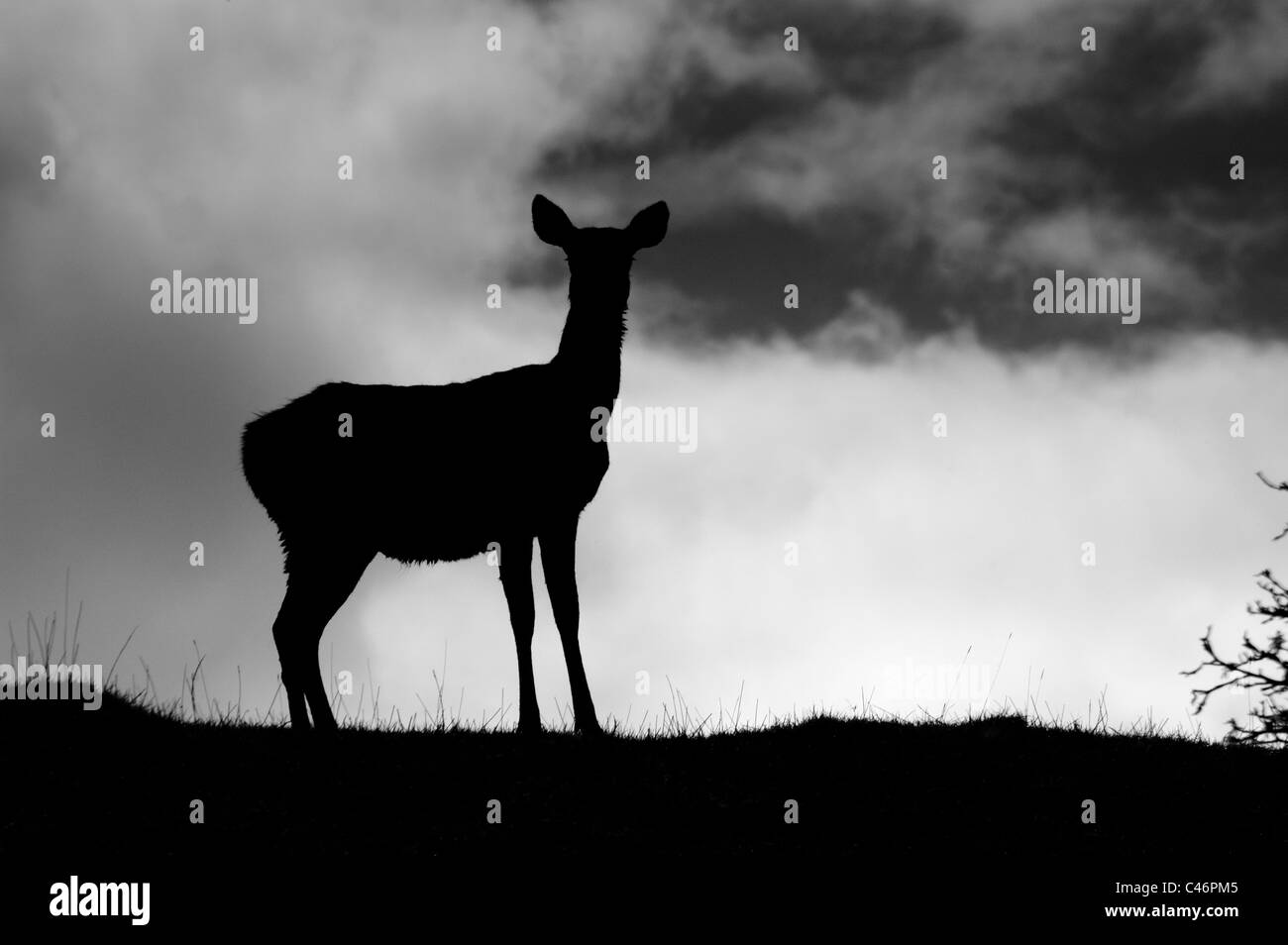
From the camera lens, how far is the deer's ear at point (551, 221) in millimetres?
11094

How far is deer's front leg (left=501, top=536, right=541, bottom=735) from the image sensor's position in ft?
34.9

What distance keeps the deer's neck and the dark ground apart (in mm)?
3041

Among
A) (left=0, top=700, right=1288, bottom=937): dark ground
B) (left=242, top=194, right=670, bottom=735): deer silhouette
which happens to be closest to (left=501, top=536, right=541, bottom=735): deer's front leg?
(left=242, top=194, right=670, bottom=735): deer silhouette

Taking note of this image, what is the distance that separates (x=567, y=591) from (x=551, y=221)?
3344 millimetres

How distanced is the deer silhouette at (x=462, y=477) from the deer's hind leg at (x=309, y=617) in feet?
0.04

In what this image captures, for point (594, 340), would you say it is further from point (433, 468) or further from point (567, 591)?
point (567, 591)

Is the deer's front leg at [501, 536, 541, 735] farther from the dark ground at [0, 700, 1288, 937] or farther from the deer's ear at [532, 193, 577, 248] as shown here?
the deer's ear at [532, 193, 577, 248]

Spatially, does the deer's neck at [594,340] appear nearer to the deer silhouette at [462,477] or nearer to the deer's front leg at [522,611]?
→ the deer silhouette at [462,477]

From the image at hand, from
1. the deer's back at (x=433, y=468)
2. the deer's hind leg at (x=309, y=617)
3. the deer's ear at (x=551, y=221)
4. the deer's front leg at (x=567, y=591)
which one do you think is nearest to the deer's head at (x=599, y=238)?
the deer's ear at (x=551, y=221)

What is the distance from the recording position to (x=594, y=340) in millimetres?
10883

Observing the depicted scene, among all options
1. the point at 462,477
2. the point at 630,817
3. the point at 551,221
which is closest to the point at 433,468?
the point at 462,477
